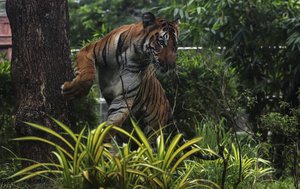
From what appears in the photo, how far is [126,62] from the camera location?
22.8ft

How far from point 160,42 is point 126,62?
0.44 m

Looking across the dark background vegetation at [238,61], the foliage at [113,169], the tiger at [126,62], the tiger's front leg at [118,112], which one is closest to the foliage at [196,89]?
the dark background vegetation at [238,61]

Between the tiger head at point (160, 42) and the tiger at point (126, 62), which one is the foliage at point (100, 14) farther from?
the tiger head at point (160, 42)

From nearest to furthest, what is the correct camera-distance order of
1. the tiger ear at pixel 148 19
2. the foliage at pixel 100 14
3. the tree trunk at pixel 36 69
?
the tiger ear at pixel 148 19
the tree trunk at pixel 36 69
the foliage at pixel 100 14

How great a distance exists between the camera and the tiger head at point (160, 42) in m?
6.70

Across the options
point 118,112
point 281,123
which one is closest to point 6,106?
point 118,112

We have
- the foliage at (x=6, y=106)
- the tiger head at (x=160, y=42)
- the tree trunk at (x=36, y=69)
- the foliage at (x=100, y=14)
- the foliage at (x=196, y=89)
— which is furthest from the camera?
the foliage at (x=100, y=14)

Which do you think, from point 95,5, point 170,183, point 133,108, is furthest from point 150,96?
point 95,5

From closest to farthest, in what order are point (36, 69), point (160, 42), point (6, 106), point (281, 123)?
1. point (160, 42)
2. point (281, 123)
3. point (36, 69)
4. point (6, 106)

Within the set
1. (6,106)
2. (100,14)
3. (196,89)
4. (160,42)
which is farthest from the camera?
(100,14)

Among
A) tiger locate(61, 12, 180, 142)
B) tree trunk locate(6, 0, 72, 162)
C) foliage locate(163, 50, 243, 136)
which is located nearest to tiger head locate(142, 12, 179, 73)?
tiger locate(61, 12, 180, 142)

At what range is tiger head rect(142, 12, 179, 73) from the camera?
670 cm

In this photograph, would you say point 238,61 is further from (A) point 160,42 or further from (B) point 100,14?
(B) point 100,14

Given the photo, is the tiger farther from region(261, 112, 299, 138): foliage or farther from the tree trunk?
region(261, 112, 299, 138): foliage
